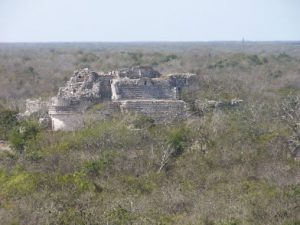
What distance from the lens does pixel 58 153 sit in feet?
58.6

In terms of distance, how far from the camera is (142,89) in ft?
71.1

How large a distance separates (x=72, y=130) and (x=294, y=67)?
34623mm

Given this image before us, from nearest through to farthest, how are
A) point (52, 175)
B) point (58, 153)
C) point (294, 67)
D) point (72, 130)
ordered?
point (52, 175), point (58, 153), point (72, 130), point (294, 67)

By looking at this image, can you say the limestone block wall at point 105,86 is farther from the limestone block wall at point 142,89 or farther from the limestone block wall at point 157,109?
the limestone block wall at point 157,109

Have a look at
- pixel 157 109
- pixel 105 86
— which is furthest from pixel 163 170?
pixel 105 86

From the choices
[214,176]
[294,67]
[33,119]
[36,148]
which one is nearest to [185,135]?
[214,176]

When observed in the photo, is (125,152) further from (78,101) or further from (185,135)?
(78,101)

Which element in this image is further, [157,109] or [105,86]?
[105,86]

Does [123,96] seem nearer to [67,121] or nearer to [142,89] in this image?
[142,89]

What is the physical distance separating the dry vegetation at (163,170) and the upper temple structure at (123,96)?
1.91ft

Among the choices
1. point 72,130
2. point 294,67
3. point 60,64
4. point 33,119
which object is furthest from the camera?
point 60,64

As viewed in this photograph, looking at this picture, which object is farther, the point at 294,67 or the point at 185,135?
the point at 294,67

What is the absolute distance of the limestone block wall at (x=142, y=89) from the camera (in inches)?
844

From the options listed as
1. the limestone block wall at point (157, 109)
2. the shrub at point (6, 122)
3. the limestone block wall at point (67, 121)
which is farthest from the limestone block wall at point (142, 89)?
the shrub at point (6, 122)
